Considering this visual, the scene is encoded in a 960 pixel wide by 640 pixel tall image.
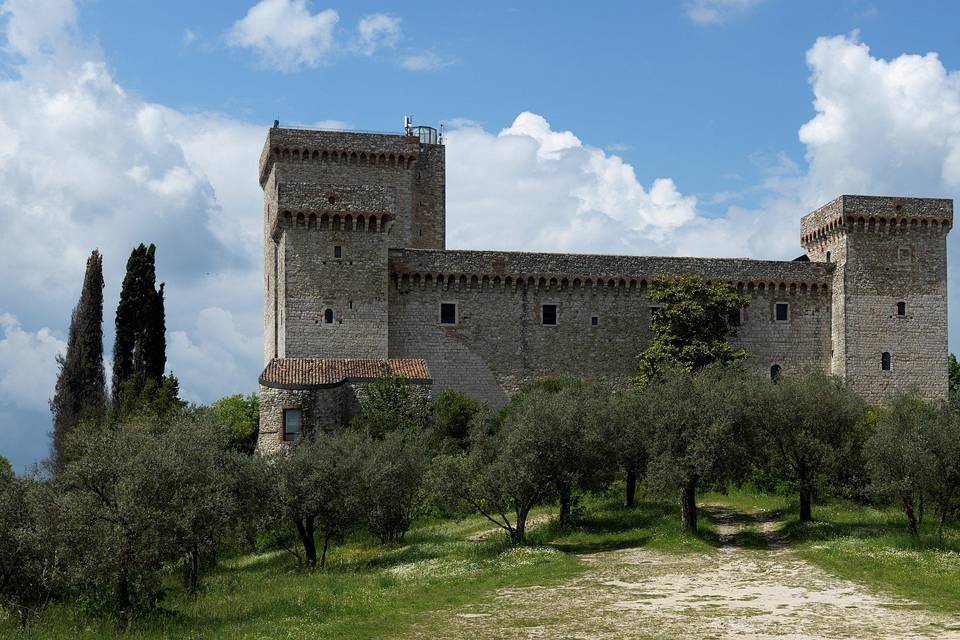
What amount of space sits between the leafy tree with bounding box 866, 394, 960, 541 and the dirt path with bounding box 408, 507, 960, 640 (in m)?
3.44

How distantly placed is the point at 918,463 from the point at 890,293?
2407cm

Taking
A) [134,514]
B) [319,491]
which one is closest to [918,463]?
[319,491]

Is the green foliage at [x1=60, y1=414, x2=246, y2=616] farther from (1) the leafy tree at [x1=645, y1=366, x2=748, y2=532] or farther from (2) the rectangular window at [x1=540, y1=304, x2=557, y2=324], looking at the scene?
(2) the rectangular window at [x1=540, y1=304, x2=557, y2=324]

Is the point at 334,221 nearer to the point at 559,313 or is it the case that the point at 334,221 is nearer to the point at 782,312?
the point at 559,313

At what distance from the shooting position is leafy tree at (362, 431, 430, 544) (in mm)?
34344

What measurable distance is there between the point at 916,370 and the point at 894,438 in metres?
22.7

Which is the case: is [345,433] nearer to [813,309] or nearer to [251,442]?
[251,442]

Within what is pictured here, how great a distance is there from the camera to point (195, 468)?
2598cm

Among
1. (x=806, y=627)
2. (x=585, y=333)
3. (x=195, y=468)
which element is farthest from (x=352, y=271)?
(x=806, y=627)

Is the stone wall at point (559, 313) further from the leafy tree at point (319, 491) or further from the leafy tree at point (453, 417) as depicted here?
the leafy tree at point (319, 491)

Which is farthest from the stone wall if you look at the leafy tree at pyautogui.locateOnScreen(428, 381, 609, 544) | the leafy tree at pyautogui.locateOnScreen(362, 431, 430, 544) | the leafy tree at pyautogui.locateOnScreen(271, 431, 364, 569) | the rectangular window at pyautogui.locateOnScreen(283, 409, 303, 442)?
the leafy tree at pyautogui.locateOnScreen(271, 431, 364, 569)

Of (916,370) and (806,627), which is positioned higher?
(916,370)

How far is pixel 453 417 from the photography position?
4469 cm

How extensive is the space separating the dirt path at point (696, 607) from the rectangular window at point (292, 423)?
16.7m
